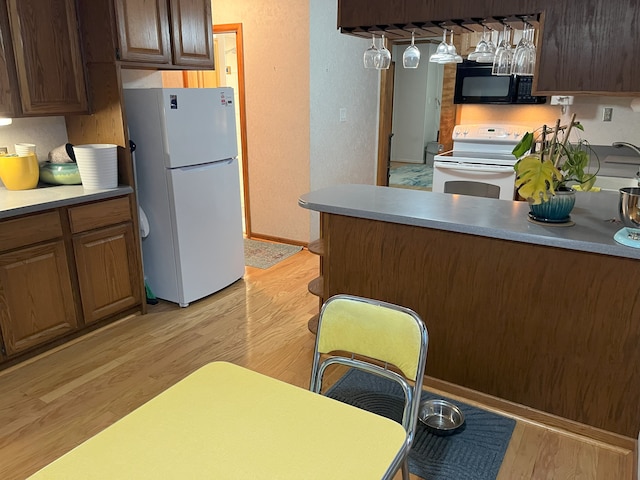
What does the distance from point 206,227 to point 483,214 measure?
6.36 feet

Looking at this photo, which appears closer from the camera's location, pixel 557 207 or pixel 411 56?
pixel 557 207

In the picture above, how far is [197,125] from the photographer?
3166 mm

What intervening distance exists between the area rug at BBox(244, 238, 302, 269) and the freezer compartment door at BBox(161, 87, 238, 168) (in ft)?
3.59

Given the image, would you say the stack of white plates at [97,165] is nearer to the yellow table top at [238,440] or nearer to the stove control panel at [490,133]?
the yellow table top at [238,440]

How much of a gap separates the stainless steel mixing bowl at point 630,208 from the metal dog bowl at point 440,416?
3.44ft

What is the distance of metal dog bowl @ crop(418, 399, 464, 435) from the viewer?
2.07 m

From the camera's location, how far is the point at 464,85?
14.2ft

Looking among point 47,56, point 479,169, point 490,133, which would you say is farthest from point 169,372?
point 490,133

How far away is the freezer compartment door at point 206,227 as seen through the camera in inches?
126

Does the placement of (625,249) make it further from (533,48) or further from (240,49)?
(240,49)

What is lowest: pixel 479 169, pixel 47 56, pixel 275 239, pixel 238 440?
pixel 275 239

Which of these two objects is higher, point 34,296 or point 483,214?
point 483,214

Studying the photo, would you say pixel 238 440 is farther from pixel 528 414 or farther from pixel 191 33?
pixel 191 33

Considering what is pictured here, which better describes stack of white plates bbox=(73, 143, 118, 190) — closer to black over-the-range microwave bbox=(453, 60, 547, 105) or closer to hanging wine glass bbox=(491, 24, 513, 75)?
hanging wine glass bbox=(491, 24, 513, 75)
